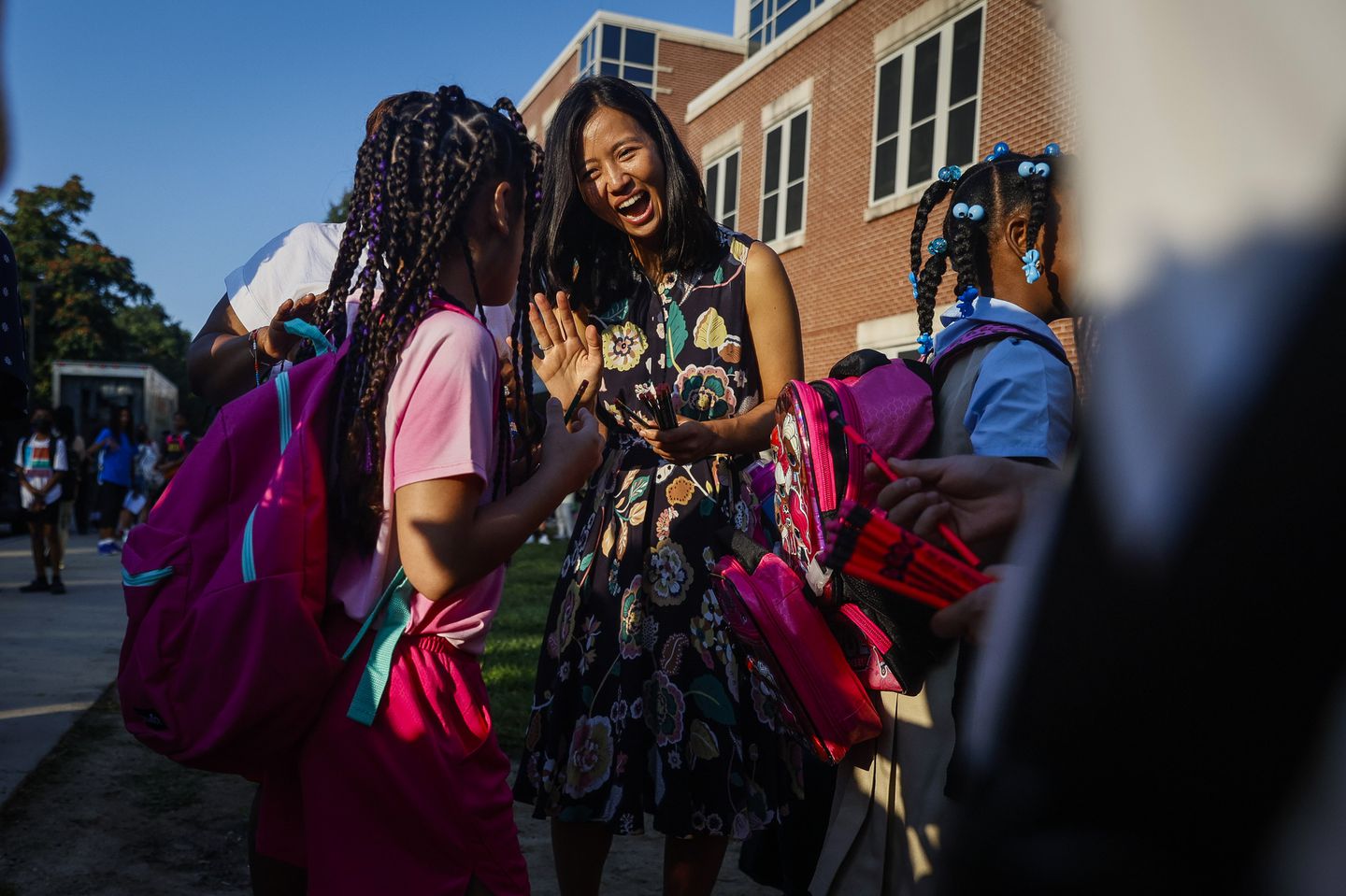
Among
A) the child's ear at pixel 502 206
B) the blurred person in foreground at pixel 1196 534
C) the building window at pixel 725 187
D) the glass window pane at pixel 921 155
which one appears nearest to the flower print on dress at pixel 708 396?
the child's ear at pixel 502 206

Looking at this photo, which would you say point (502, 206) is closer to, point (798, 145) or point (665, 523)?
point (665, 523)

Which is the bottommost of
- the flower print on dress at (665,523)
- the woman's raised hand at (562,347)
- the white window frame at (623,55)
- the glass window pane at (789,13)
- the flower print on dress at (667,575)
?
the flower print on dress at (667,575)

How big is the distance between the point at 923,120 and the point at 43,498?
438 inches

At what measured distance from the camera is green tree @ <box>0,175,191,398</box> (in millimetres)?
42375

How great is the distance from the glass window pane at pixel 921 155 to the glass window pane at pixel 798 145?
3123mm

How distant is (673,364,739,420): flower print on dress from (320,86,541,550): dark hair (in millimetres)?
723

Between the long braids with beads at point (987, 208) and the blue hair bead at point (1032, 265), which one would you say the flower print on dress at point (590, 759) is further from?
the blue hair bead at point (1032, 265)

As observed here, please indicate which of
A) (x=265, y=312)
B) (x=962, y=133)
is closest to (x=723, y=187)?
(x=962, y=133)

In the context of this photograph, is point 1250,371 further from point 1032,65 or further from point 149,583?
point 1032,65

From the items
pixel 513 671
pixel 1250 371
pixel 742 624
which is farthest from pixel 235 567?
pixel 513 671

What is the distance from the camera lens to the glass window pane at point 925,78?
13.8m

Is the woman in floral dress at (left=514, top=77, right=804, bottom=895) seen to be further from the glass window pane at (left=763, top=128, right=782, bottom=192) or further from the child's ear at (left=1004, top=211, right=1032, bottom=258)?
the glass window pane at (left=763, top=128, right=782, bottom=192)

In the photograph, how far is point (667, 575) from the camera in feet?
8.29

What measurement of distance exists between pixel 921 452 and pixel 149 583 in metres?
1.27
